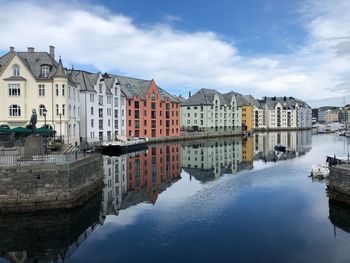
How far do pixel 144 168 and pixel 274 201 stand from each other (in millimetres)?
23062

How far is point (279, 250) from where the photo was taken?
1916 cm

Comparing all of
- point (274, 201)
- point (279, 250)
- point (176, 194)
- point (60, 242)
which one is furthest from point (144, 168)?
point (279, 250)

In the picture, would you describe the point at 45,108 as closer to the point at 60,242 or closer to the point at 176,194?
the point at 176,194

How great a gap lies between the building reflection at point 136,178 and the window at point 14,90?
1782 cm

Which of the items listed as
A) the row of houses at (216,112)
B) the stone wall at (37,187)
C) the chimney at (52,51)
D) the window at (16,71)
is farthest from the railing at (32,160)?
the row of houses at (216,112)

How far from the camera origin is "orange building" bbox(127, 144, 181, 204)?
37.0 metres

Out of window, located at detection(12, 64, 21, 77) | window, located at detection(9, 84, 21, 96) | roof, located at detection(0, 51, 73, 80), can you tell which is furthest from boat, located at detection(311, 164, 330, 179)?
window, located at detection(12, 64, 21, 77)

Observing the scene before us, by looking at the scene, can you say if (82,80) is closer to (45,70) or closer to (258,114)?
(45,70)

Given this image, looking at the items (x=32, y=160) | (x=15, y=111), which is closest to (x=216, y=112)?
(x=15, y=111)

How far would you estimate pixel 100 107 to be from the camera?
7275cm

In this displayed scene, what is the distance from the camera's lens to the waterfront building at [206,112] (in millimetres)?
123625

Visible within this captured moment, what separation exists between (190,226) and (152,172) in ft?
77.6

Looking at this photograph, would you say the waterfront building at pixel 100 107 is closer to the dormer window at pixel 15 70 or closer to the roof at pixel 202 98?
the dormer window at pixel 15 70

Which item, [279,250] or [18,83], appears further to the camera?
[18,83]
